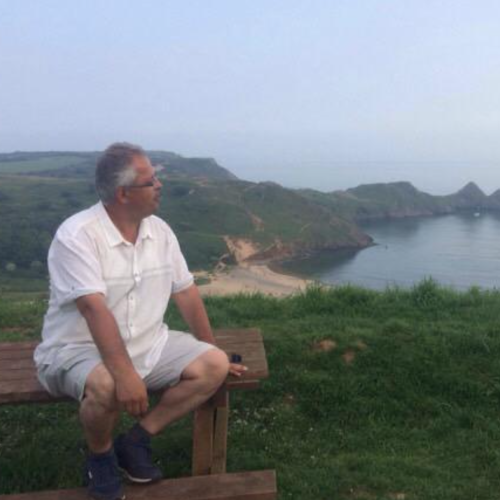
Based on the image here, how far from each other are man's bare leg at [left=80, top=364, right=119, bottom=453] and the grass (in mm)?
957

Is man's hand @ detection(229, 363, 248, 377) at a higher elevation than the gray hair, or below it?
below

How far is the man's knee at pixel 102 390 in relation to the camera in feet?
9.76

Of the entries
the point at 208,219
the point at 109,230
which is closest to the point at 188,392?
the point at 109,230

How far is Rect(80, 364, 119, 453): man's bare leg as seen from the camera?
2977mm

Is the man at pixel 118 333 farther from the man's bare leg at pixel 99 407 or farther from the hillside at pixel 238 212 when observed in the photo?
the hillside at pixel 238 212

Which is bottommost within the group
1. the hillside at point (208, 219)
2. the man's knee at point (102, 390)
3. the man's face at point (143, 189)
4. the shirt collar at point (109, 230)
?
the hillside at point (208, 219)

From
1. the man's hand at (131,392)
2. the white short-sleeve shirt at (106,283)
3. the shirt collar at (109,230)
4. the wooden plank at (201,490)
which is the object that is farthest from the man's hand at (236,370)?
the shirt collar at (109,230)

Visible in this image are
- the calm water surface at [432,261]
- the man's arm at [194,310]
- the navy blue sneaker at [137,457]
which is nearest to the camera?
the navy blue sneaker at [137,457]

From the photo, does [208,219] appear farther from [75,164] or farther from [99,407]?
[99,407]

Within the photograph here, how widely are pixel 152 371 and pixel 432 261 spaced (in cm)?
2732

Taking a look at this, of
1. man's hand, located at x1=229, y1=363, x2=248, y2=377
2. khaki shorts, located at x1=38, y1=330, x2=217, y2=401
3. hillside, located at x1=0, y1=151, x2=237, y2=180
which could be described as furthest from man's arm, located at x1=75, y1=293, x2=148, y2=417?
hillside, located at x1=0, y1=151, x2=237, y2=180

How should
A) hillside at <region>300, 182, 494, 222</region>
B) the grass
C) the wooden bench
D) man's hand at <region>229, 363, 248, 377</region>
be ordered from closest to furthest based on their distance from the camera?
the wooden bench < man's hand at <region>229, 363, 248, 377</region> < the grass < hillside at <region>300, 182, 494, 222</region>

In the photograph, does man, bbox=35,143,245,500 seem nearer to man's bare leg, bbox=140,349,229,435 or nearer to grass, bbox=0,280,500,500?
man's bare leg, bbox=140,349,229,435

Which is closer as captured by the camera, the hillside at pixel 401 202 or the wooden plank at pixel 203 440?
the wooden plank at pixel 203 440
